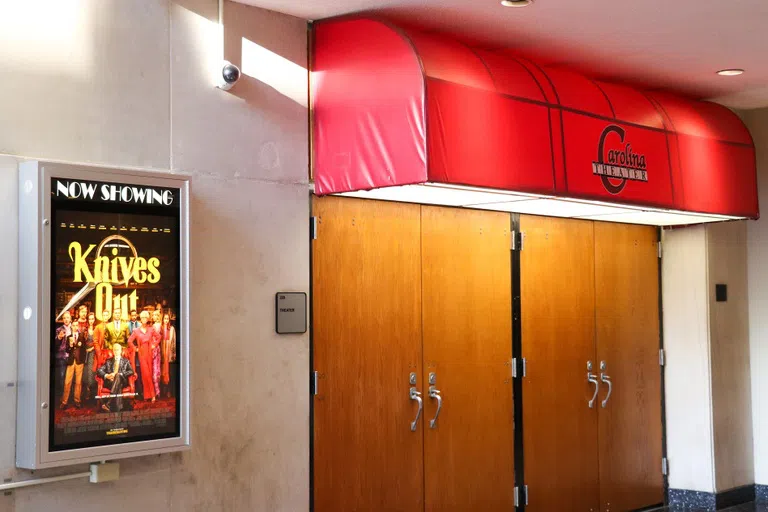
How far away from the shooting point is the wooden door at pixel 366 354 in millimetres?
5781

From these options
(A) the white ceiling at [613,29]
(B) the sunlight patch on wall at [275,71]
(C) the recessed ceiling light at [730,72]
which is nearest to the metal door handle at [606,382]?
(A) the white ceiling at [613,29]

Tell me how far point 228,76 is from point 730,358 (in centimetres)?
535

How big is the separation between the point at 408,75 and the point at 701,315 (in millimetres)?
4179

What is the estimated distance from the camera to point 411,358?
6.27 m

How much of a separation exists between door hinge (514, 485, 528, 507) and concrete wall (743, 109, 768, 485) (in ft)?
9.16

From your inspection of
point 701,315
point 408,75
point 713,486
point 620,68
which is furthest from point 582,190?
→ point 713,486

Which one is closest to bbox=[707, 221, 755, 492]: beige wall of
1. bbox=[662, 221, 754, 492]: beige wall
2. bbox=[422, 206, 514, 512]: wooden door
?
bbox=[662, 221, 754, 492]: beige wall

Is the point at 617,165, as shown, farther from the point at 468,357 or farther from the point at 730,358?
the point at 730,358

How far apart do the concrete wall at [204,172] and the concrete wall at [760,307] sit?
482cm

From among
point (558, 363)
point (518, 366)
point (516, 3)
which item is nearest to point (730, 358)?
point (558, 363)

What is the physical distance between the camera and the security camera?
17.0 feet

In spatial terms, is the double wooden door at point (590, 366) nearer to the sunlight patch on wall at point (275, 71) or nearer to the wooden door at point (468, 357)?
the wooden door at point (468, 357)

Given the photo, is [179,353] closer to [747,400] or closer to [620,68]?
[620,68]

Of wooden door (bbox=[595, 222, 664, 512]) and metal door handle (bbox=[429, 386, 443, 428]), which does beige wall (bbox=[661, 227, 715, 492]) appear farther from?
metal door handle (bbox=[429, 386, 443, 428])
